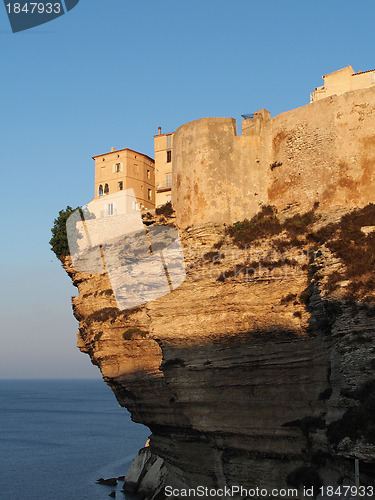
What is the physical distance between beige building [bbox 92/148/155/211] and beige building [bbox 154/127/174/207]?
4348 millimetres

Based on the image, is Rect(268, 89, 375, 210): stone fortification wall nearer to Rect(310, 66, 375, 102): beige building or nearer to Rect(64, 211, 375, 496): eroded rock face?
Rect(64, 211, 375, 496): eroded rock face

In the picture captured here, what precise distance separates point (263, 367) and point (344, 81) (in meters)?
21.7

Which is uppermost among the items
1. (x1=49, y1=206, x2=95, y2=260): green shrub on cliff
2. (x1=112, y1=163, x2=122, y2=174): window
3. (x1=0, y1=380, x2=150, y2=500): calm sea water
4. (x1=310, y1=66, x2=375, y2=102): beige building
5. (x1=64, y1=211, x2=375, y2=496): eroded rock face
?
(x1=112, y1=163, x2=122, y2=174): window

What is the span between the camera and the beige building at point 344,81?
35000 millimetres

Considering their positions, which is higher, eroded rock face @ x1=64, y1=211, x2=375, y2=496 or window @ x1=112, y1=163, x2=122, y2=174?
window @ x1=112, y1=163, x2=122, y2=174

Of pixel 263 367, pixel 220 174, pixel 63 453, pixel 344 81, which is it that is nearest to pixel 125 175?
pixel 344 81

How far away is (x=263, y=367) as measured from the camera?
2256 centimetres

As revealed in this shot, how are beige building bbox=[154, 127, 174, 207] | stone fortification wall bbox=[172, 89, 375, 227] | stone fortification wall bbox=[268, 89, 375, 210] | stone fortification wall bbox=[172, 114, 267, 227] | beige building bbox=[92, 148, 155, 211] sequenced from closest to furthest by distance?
stone fortification wall bbox=[268, 89, 375, 210] → stone fortification wall bbox=[172, 89, 375, 227] → stone fortification wall bbox=[172, 114, 267, 227] → beige building bbox=[154, 127, 174, 207] → beige building bbox=[92, 148, 155, 211]

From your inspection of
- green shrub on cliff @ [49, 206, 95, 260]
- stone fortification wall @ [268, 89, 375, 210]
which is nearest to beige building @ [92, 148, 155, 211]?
green shrub on cliff @ [49, 206, 95, 260]

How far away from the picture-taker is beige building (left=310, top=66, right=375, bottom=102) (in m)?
35.0

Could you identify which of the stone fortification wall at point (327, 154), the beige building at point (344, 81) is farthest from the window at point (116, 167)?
the stone fortification wall at point (327, 154)

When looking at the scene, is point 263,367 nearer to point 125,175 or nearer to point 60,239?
point 60,239

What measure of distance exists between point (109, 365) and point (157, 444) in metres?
5.53

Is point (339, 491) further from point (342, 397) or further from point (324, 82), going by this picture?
point (324, 82)
